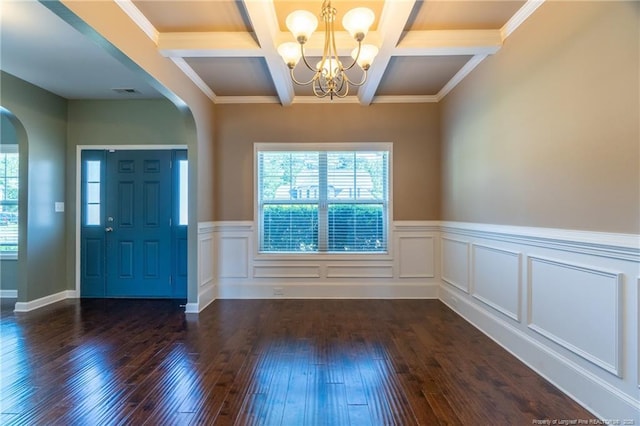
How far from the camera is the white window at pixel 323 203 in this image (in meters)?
4.56

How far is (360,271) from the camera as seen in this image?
4.52 metres

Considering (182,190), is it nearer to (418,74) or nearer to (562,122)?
(418,74)

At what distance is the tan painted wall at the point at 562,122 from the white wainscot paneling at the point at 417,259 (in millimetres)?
1125

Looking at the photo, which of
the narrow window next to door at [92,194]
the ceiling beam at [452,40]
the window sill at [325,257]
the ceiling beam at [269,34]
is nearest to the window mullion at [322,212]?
the window sill at [325,257]

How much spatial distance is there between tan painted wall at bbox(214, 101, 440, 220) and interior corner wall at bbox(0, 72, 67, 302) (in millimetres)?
2122

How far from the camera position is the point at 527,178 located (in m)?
2.59

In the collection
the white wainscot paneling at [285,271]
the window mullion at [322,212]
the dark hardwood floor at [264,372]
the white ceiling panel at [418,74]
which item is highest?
the white ceiling panel at [418,74]

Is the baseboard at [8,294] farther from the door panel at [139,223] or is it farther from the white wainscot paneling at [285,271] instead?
the white wainscot paneling at [285,271]

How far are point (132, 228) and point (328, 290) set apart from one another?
2.87m

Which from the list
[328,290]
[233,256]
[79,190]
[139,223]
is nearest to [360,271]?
[328,290]

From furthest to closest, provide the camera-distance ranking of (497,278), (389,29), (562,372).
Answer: (497,278)
(389,29)
(562,372)

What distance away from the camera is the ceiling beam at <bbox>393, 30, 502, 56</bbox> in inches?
114

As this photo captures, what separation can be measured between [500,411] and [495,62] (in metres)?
2.87

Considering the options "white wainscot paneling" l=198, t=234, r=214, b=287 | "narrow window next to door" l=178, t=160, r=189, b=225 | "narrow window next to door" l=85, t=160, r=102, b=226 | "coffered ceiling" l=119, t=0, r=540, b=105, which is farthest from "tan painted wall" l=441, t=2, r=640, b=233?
"narrow window next to door" l=85, t=160, r=102, b=226
